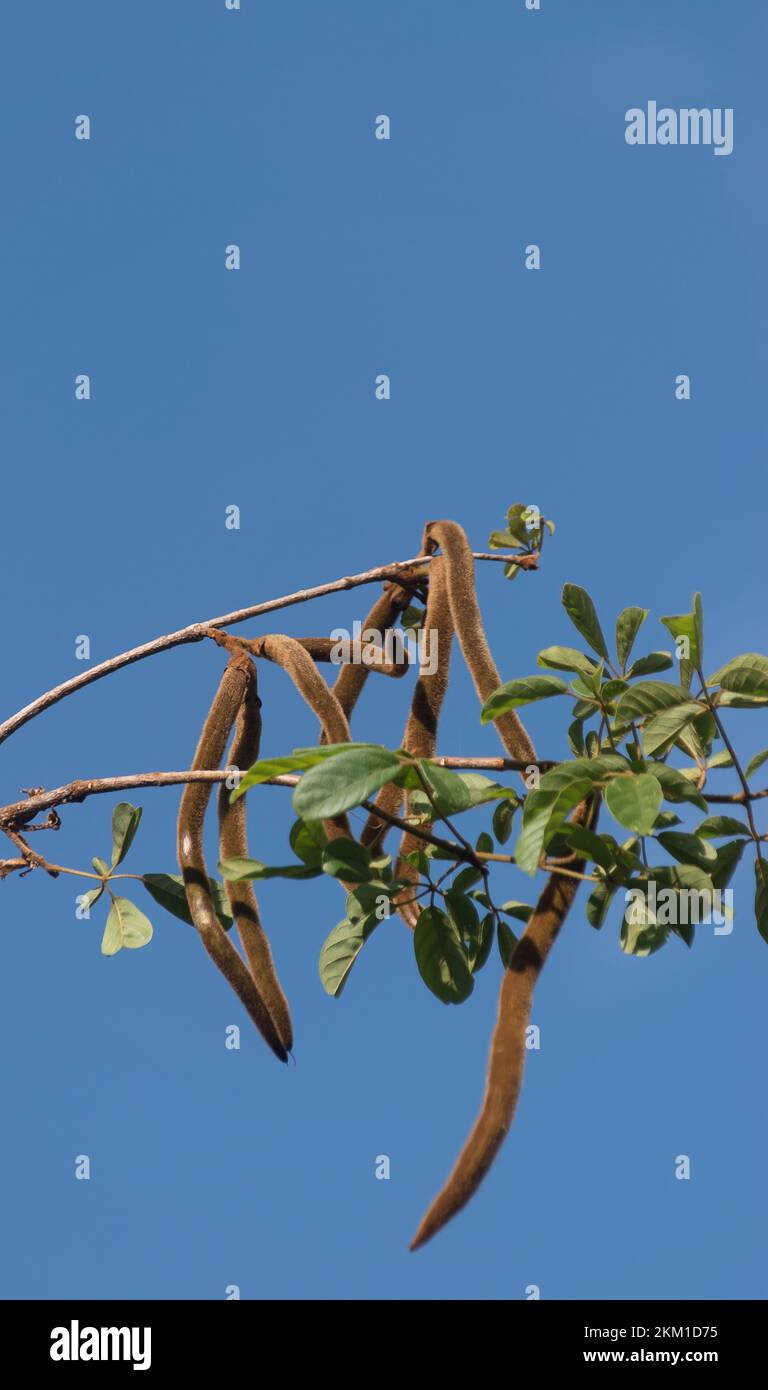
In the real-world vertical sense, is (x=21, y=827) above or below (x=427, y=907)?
above

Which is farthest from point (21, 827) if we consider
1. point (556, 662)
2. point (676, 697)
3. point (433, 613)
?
point (676, 697)

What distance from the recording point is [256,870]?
4.03m

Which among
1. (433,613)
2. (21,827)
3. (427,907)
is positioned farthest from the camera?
(21,827)

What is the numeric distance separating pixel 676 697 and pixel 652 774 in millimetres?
542

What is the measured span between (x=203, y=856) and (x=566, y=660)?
1.47 m

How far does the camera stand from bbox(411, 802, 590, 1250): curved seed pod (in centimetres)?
337

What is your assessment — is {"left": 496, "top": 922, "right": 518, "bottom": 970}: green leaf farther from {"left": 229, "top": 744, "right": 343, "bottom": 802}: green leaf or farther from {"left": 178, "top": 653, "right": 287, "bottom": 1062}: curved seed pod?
{"left": 229, "top": 744, "right": 343, "bottom": 802}: green leaf

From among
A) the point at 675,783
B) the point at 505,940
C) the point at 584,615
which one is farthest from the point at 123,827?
the point at 675,783

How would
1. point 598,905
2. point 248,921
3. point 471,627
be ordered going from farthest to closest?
point 471,627 < point 248,921 < point 598,905

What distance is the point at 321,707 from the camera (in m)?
4.79

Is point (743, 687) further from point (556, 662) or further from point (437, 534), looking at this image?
point (437, 534)

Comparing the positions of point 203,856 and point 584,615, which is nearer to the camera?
point 584,615

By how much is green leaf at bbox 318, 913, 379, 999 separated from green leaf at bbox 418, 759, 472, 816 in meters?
0.96

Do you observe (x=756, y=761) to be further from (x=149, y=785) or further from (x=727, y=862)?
(x=149, y=785)
